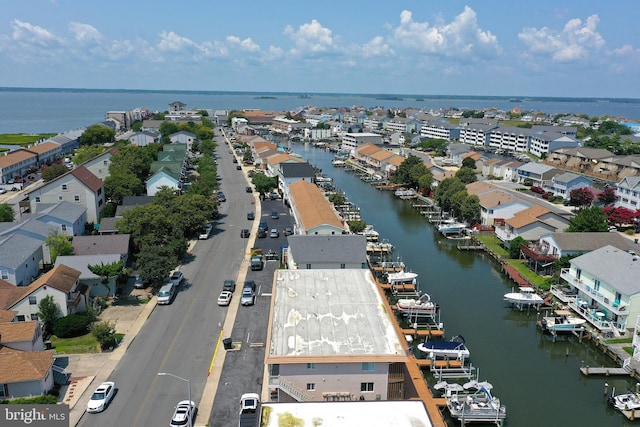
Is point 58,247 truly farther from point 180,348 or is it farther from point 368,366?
point 368,366

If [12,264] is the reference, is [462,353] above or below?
below

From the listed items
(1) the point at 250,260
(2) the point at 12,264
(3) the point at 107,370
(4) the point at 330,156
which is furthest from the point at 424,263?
(4) the point at 330,156

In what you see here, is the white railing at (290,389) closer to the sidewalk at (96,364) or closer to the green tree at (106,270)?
the sidewalk at (96,364)

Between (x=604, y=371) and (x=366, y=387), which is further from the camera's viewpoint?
(x=604, y=371)

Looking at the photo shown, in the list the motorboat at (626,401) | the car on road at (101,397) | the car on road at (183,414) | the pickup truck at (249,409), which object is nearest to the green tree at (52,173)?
the car on road at (101,397)

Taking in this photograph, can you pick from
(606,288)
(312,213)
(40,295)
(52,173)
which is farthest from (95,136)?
(606,288)

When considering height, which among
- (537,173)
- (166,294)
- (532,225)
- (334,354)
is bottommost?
(166,294)

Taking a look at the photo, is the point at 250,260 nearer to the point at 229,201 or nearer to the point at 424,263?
the point at 424,263

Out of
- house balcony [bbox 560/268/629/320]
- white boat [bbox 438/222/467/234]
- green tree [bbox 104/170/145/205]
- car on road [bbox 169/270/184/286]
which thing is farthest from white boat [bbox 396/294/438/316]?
green tree [bbox 104/170/145/205]
